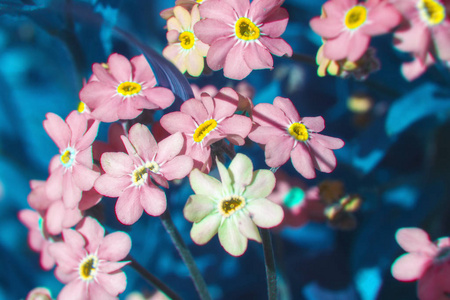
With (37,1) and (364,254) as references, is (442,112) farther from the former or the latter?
(37,1)

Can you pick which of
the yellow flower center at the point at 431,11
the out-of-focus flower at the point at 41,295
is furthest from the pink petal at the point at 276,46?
the out-of-focus flower at the point at 41,295

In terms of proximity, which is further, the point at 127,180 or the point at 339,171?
the point at 339,171

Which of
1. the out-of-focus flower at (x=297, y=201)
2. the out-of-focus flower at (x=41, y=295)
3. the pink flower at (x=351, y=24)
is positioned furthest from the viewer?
the out-of-focus flower at (x=297, y=201)

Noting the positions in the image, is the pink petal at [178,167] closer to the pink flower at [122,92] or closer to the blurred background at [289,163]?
the pink flower at [122,92]

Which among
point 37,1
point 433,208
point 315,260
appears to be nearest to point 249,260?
point 315,260

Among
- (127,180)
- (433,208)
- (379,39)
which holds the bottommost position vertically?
(127,180)

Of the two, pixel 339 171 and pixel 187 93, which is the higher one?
pixel 339 171

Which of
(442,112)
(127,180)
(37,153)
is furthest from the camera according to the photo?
(37,153)
